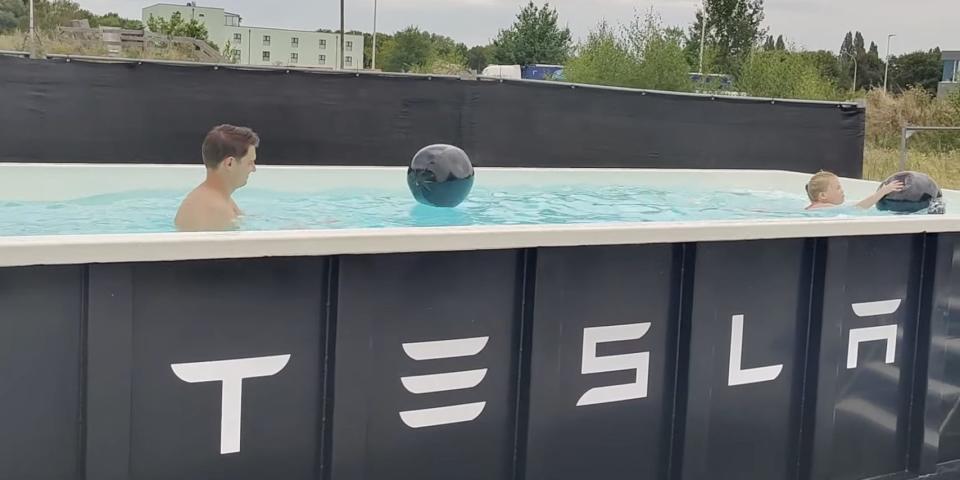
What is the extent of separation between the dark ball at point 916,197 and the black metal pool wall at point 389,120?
14.4 ft

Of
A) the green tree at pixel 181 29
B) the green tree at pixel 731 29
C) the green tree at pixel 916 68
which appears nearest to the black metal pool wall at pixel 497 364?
the green tree at pixel 731 29

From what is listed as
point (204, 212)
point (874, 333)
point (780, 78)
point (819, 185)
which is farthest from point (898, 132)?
point (874, 333)

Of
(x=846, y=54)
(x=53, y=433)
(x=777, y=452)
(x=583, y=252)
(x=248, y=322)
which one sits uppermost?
(x=846, y=54)

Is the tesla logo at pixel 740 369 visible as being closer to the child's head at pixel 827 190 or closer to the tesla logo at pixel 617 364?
the tesla logo at pixel 617 364

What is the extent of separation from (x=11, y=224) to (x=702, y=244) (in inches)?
179

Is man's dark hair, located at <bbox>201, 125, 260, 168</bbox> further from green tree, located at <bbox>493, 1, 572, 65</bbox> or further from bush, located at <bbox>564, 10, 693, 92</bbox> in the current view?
green tree, located at <bbox>493, 1, 572, 65</bbox>

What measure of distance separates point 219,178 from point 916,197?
13.0 feet

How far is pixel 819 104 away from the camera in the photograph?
10258 millimetres

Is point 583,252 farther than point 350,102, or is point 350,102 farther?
point 350,102

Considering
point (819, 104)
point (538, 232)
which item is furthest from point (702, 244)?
point (819, 104)

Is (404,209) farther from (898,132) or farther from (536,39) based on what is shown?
(536,39)

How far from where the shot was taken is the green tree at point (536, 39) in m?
54.7

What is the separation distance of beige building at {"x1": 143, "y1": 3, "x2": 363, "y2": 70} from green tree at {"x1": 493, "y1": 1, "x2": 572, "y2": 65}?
32.1 m

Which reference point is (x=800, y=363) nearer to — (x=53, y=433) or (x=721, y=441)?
(x=721, y=441)
